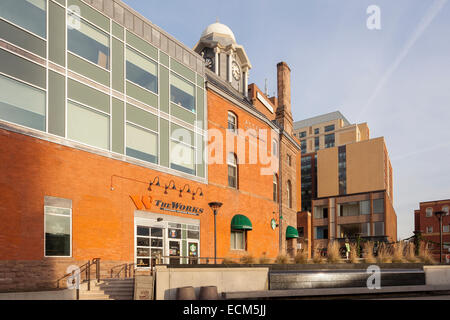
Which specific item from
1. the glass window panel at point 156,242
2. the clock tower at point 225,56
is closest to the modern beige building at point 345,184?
the clock tower at point 225,56

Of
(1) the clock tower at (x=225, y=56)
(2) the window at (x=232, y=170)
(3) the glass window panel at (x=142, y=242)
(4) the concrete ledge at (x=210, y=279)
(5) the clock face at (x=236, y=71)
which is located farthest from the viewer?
(5) the clock face at (x=236, y=71)

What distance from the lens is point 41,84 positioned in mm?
18406

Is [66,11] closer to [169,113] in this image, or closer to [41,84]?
[41,84]

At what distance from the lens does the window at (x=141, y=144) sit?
2262 cm

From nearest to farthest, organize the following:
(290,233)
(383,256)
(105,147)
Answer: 1. (105,147)
2. (383,256)
3. (290,233)

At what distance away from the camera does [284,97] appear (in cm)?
4247

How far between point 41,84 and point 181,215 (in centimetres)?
1111

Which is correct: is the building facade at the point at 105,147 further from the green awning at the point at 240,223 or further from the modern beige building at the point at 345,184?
the modern beige building at the point at 345,184

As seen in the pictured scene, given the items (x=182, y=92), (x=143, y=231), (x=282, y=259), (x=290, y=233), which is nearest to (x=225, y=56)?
(x=290, y=233)

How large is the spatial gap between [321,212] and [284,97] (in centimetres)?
5078

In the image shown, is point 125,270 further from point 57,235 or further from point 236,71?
point 236,71

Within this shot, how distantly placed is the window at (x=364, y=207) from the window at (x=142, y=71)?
6493cm
